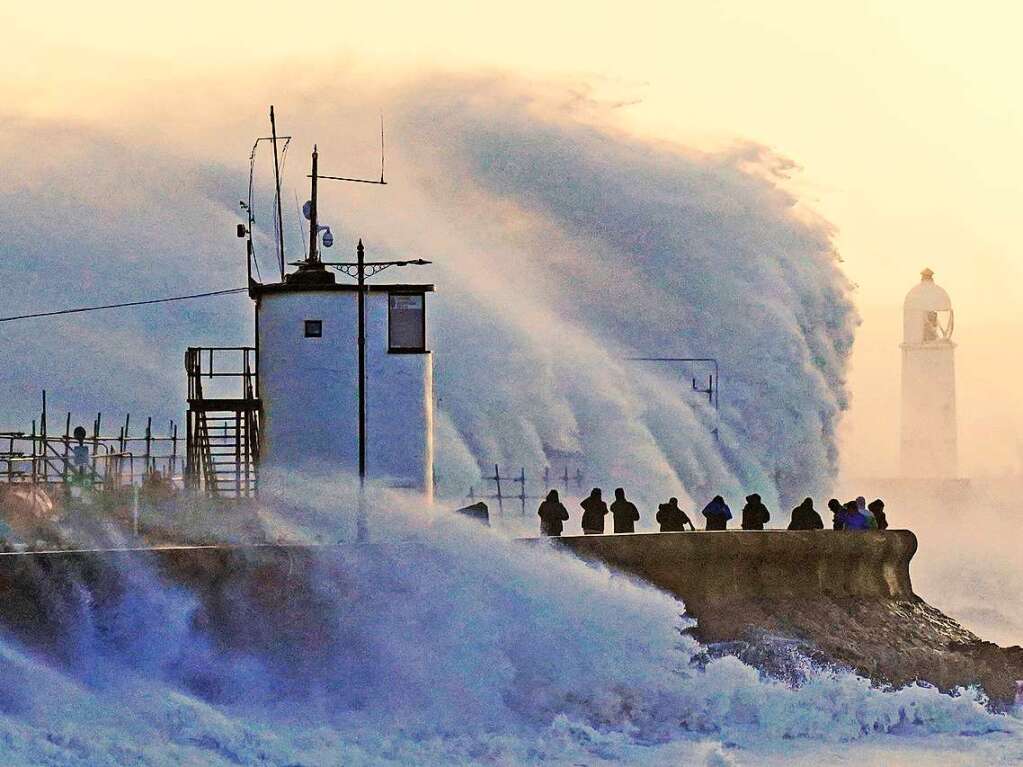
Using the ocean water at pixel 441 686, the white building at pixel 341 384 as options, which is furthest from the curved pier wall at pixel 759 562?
the white building at pixel 341 384

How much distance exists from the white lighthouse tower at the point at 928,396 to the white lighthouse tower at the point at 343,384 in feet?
169

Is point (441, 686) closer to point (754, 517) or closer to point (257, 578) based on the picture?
point (257, 578)

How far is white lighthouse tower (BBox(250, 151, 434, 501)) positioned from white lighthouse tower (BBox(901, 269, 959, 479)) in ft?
169

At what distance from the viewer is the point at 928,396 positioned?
81.9 metres

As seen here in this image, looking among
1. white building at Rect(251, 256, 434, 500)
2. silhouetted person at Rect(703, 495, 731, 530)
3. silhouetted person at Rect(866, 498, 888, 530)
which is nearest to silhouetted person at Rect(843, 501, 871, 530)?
silhouetted person at Rect(866, 498, 888, 530)

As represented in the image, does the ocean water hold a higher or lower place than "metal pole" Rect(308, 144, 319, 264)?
lower

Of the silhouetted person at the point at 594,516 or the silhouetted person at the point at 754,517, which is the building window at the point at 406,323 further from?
the silhouetted person at the point at 754,517

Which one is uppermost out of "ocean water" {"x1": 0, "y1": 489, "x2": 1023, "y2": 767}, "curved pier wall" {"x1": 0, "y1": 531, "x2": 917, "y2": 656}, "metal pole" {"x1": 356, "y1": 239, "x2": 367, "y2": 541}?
"metal pole" {"x1": 356, "y1": 239, "x2": 367, "y2": 541}

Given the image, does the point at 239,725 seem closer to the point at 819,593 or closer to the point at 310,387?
the point at 310,387

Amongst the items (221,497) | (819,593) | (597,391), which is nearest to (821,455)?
(597,391)

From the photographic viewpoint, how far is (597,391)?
4703 centimetres

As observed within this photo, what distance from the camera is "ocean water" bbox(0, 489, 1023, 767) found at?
23.9m

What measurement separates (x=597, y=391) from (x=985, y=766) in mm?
21025

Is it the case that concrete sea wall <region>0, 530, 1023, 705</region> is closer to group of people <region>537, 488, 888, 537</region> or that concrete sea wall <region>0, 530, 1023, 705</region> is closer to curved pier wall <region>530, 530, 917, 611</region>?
curved pier wall <region>530, 530, 917, 611</region>
